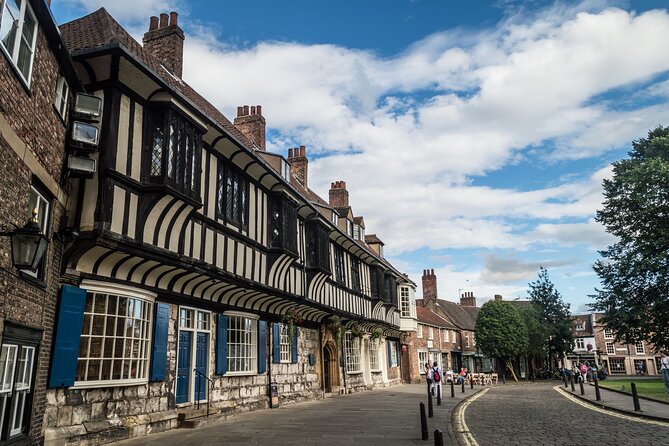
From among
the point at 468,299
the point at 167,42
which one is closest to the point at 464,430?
the point at 167,42

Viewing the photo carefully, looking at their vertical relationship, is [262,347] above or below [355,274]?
below

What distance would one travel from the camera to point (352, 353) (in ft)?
81.2

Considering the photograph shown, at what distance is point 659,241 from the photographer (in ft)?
81.8

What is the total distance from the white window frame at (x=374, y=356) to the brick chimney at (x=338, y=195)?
834 centimetres

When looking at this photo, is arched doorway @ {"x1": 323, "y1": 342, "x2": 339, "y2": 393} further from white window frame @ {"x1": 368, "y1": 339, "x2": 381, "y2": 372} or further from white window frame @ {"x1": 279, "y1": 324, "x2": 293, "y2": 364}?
white window frame @ {"x1": 368, "y1": 339, "x2": 381, "y2": 372}

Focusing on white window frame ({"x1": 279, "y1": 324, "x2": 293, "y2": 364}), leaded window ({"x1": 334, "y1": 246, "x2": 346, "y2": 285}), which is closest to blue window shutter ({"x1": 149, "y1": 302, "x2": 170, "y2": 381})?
white window frame ({"x1": 279, "y1": 324, "x2": 293, "y2": 364})

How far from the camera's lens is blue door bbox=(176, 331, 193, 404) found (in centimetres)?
1126

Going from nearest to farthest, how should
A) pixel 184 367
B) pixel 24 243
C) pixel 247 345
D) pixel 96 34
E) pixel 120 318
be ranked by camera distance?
pixel 24 243
pixel 120 318
pixel 96 34
pixel 184 367
pixel 247 345

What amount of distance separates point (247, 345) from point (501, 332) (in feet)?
108

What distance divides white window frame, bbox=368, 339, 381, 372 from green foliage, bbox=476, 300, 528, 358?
16.9m

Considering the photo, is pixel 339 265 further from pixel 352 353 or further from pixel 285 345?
pixel 285 345

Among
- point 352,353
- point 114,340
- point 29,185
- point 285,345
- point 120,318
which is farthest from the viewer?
point 352,353

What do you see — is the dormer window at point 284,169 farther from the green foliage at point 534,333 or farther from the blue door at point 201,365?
the green foliage at point 534,333

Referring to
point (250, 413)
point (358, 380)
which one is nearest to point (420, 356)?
point (358, 380)
